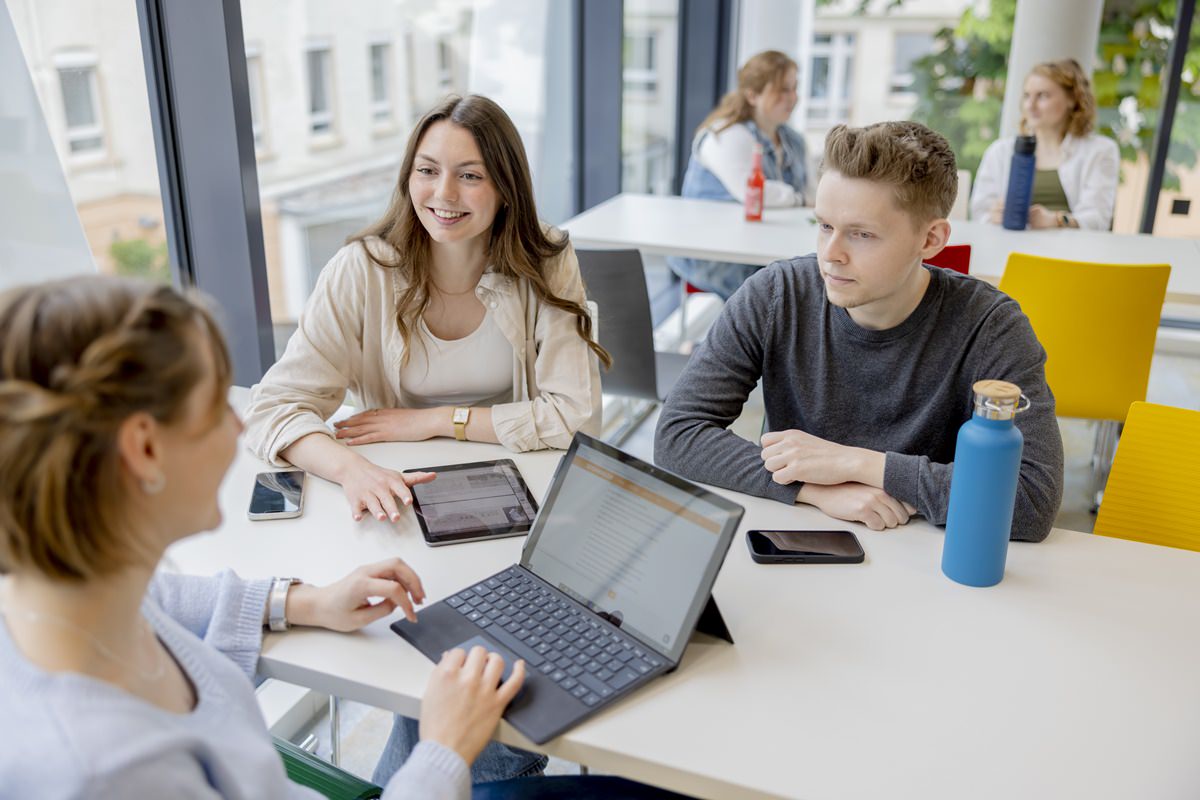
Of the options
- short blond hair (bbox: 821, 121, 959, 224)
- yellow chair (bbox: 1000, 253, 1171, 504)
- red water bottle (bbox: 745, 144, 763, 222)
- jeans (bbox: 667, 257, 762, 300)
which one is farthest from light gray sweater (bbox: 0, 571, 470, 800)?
jeans (bbox: 667, 257, 762, 300)

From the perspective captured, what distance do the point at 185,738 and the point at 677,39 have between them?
4972 millimetres

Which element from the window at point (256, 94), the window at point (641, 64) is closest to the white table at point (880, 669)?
the window at point (256, 94)

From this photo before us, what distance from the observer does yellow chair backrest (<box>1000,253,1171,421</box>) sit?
260 cm

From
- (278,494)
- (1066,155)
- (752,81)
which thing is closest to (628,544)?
(278,494)

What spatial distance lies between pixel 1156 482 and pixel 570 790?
1034 millimetres

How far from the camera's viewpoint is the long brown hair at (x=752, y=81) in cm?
396

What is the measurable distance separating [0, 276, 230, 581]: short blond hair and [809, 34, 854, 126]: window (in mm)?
4934

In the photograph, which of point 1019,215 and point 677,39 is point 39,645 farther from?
point 677,39

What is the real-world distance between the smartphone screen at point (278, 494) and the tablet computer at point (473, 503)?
0.56 feet

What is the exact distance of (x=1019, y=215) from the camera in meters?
3.32

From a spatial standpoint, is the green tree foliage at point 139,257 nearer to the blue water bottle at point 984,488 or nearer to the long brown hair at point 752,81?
the blue water bottle at point 984,488

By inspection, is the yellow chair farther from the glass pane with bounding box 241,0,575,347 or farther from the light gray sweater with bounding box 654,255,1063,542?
the glass pane with bounding box 241,0,575,347

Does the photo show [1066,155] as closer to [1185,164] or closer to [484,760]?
[1185,164]

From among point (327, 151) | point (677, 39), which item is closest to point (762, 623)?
point (327, 151)
